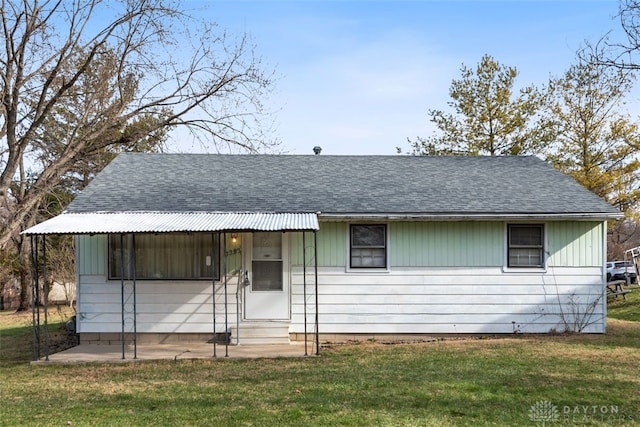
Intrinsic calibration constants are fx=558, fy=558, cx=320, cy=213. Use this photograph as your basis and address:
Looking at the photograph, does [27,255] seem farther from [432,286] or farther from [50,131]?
[432,286]

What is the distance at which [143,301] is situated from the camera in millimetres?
10812

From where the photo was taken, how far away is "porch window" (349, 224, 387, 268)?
435 inches

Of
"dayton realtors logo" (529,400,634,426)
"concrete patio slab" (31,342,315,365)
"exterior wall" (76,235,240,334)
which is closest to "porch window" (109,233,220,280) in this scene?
"exterior wall" (76,235,240,334)

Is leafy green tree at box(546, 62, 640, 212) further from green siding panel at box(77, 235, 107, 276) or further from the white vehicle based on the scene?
green siding panel at box(77, 235, 107, 276)

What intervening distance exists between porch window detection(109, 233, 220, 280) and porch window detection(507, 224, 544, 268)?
583 centimetres

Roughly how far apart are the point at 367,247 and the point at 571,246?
408cm

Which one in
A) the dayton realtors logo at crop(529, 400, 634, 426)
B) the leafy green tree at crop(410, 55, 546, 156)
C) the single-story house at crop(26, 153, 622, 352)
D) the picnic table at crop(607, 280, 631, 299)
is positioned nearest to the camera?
the dayton realtors logo at crop(529, 400, 634, 426)

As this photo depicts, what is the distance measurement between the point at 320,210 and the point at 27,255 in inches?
708

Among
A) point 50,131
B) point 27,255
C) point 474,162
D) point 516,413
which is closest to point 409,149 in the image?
point 474,162

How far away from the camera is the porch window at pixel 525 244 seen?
1116 centimetres

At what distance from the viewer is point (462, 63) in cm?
2598

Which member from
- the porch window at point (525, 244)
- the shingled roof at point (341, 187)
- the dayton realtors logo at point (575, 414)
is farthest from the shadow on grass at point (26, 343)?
the porch window at point (525, 244)

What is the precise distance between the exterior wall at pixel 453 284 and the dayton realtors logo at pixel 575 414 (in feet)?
15.8

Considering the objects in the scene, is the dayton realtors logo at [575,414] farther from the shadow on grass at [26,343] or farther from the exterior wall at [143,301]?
the shadow on grass at [26,343]
